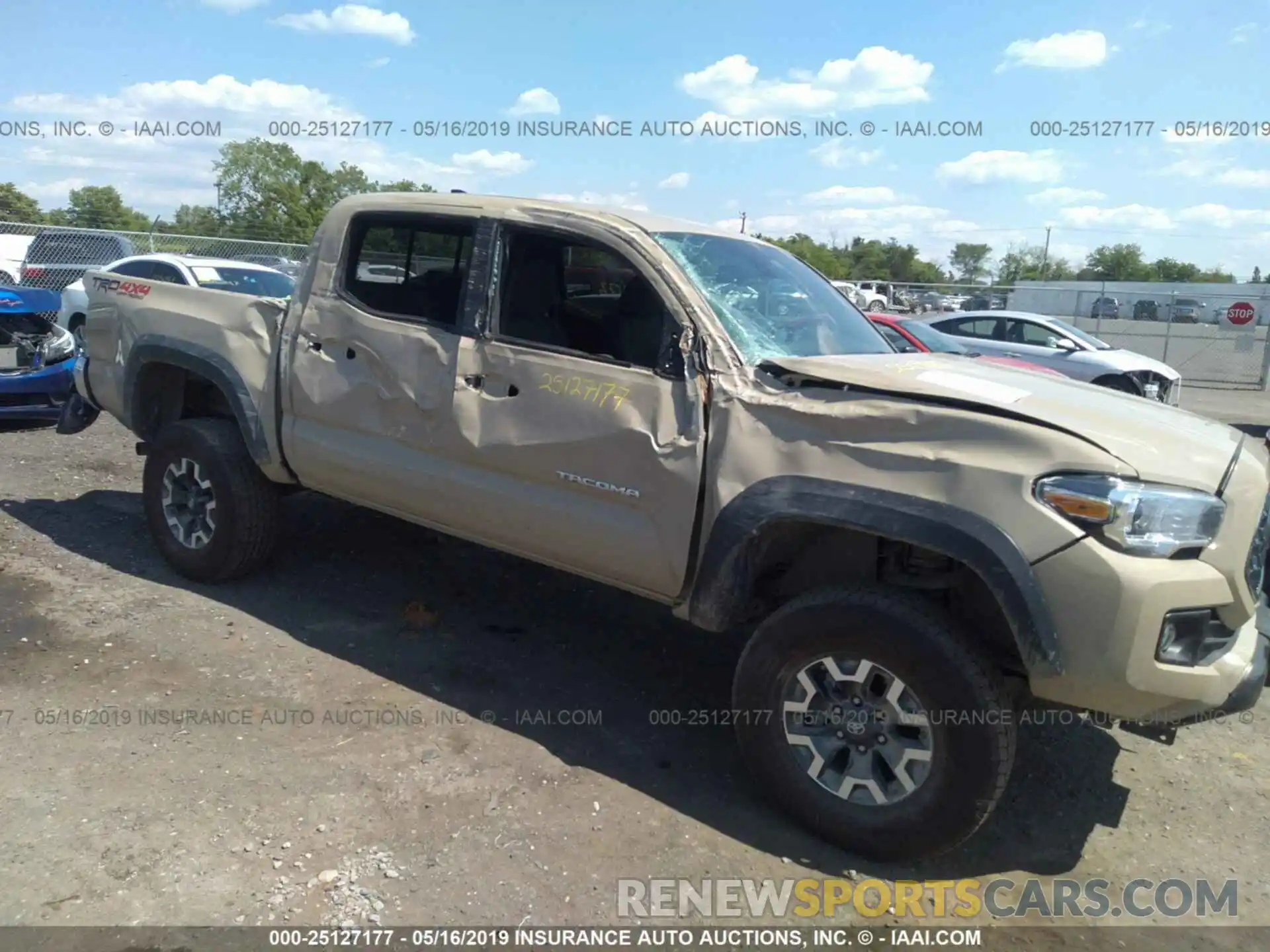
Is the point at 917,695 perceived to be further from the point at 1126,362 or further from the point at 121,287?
the point at 1126,362

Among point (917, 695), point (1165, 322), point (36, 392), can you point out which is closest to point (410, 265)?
point (917, 695)

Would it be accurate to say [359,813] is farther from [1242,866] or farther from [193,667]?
[1242,866]

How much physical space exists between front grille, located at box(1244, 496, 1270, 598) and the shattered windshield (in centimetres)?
157

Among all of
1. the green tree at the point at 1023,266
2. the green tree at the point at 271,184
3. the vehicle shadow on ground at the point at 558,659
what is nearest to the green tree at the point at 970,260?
the green tree at the point at 1023,266

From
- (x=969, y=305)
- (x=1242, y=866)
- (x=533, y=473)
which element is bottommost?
(x=1242, y=866)

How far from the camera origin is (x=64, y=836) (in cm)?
311

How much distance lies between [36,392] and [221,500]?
474 cm

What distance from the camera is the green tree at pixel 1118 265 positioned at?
235ft

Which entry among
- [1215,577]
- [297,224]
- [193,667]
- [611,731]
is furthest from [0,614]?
[297,224]

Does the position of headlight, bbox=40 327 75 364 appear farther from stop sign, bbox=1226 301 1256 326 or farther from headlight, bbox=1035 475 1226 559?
stop sign, bbox=1226 301 1256 326

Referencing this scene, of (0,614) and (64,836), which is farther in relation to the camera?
(0,614)

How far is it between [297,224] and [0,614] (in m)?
43.2

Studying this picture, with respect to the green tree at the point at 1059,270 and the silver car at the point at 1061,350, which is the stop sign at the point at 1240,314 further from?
the green tree at the point at 1059,270

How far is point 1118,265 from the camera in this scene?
7562 centimetres
